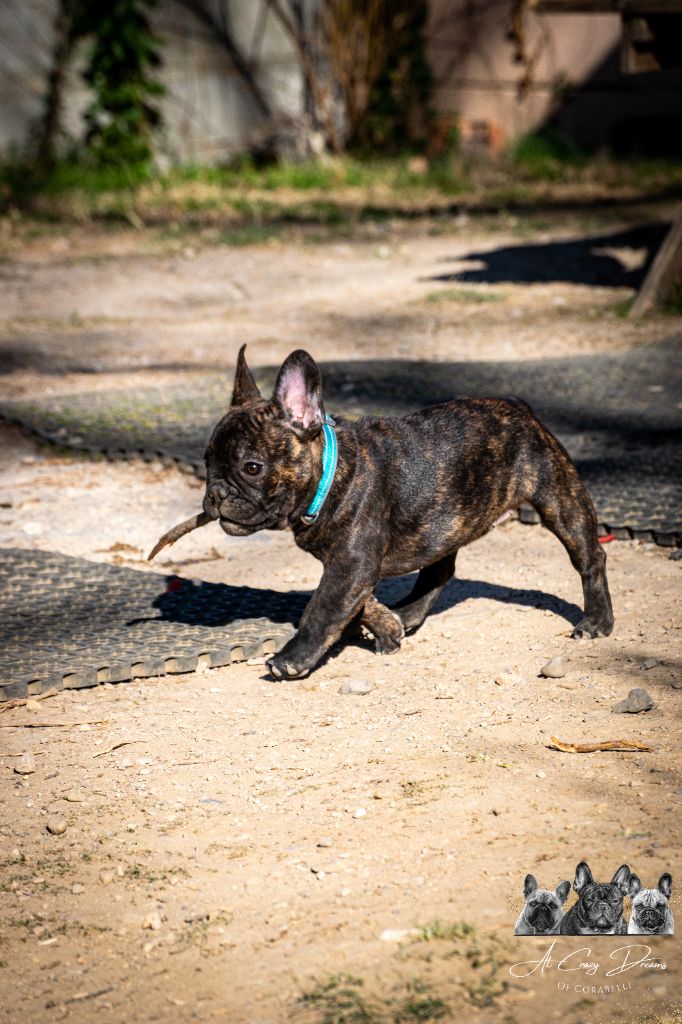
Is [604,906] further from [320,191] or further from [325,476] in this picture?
[320,191]

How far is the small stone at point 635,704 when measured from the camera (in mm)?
3715

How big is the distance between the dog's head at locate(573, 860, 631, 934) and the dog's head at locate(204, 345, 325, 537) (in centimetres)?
154

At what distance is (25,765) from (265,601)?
1328mm

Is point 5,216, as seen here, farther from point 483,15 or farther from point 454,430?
point 454,430

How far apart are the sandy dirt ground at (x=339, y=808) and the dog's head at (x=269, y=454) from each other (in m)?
0.62

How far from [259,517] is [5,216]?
10.1 metres

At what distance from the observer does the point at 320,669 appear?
4238mm

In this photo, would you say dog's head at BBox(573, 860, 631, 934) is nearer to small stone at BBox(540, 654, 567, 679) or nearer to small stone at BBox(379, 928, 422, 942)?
small stone at BBox(379, 928, 422, 942)

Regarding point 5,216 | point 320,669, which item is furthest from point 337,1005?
point 5,216

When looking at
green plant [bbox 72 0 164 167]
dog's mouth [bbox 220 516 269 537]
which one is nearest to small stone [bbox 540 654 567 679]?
dog's mouth [bbox 220 516 269 537]

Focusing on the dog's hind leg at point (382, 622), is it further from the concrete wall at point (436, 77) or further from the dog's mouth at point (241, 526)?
the concrete wall at point (436, 77)

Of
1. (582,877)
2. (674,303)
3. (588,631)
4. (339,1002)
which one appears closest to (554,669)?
(588,631)

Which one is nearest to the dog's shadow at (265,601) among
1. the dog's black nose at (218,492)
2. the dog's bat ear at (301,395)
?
the dog's black nose at (218,492)

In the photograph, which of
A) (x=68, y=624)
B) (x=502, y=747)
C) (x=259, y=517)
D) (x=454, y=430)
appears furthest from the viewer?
(x=68, y=624)
